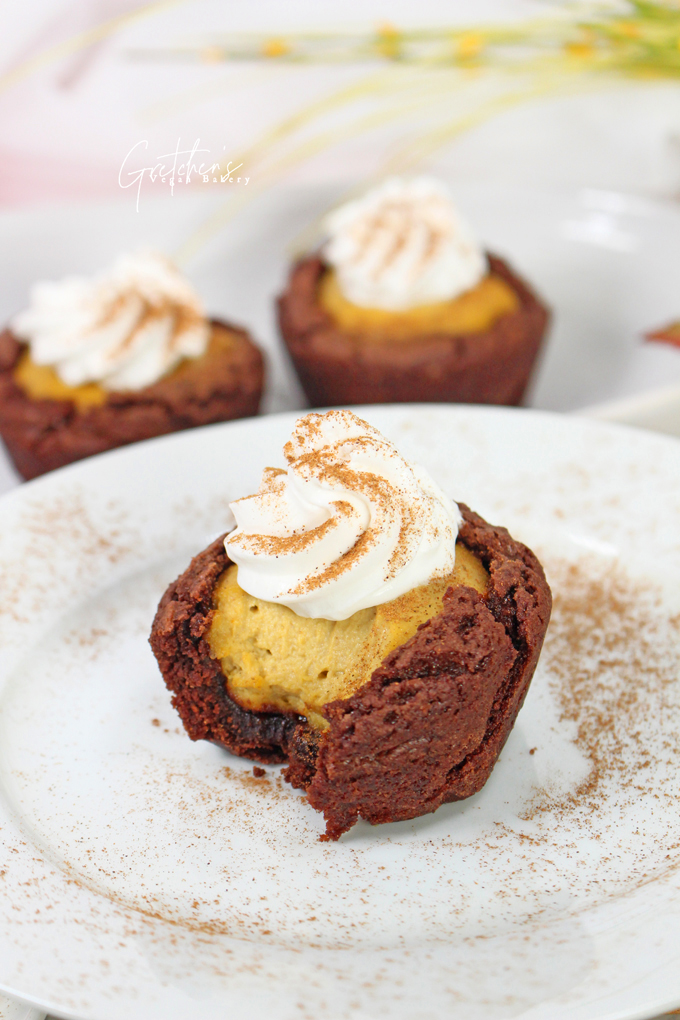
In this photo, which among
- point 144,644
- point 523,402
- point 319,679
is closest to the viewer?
point 319,679

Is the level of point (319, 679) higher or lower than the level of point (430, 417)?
→ higher

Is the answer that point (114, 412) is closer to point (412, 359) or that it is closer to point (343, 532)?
point (412, 359)

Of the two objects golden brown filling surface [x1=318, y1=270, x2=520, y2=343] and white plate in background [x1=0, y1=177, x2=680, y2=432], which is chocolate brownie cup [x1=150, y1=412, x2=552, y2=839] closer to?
golden brown filling surface [x1=318, y1=270, x2=520, y2=343]

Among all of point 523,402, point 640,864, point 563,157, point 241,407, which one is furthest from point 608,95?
point 640,864

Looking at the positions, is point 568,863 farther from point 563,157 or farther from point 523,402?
point 563,157

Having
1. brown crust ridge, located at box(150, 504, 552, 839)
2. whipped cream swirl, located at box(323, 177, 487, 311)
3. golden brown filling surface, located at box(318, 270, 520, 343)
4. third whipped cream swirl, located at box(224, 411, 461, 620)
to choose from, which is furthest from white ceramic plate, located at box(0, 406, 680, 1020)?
whipped cream swirl, located at box(323, 177, 487, 311)

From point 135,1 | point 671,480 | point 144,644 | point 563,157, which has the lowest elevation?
point 563,157

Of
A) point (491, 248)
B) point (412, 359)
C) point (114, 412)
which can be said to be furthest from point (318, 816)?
point (491, 248)
